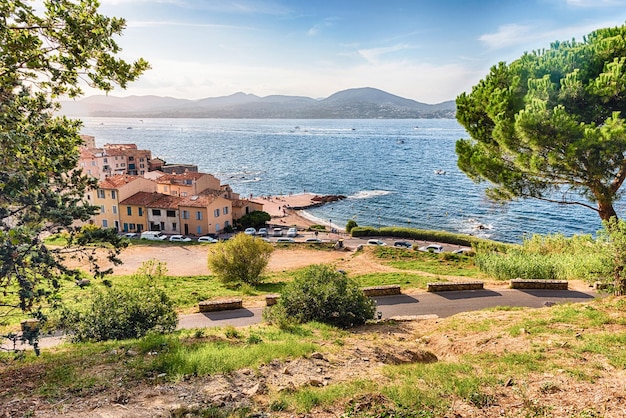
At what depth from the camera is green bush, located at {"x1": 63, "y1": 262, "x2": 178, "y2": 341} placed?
1236 centimetres

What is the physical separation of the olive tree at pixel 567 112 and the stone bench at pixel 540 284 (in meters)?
4.11

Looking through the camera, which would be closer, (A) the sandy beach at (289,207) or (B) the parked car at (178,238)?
(B) the parked car at (178,238)

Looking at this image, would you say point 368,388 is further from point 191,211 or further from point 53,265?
point 191,211

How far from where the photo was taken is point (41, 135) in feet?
29.8

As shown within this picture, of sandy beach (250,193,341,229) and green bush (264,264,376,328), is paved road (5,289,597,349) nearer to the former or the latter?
green bush (264,264,376,328)

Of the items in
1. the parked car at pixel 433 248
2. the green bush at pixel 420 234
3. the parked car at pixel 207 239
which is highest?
the parked car at pixel 207 239

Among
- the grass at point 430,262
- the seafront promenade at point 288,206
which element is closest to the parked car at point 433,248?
the grass at point 430,262

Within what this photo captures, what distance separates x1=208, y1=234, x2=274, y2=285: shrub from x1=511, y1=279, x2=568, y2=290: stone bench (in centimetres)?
1548

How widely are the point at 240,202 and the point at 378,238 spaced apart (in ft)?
65.8

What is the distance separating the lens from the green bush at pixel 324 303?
14000 mm

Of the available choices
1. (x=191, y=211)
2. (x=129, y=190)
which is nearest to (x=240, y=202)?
(x=191, y=211)

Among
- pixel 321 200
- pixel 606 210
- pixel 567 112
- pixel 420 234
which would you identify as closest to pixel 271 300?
pixel 567 112

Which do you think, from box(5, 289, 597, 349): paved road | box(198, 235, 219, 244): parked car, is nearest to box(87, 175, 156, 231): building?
box(198, 235, 219, 244): parked car

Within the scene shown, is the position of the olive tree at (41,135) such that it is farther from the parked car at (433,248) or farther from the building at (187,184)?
the building at (187,184)
